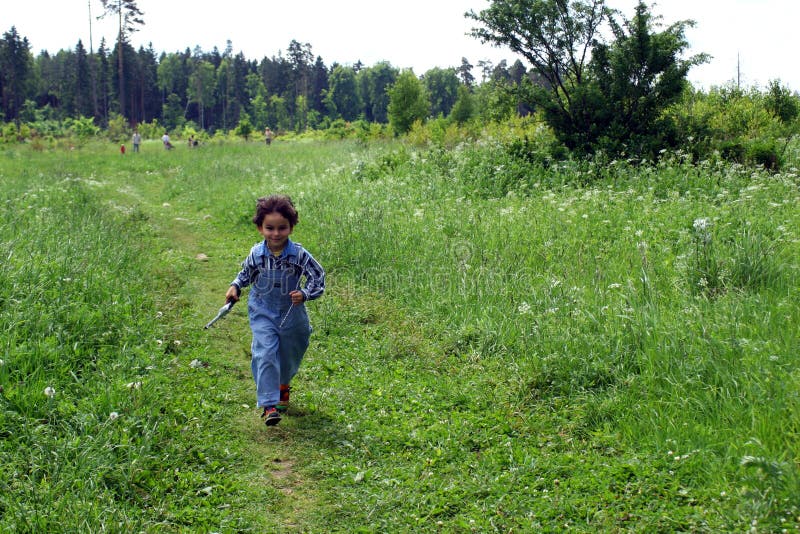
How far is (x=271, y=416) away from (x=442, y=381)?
1.51 metres

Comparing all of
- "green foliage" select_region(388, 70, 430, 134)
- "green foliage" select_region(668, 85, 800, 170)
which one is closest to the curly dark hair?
"green foliage" select_region(668, 85, 800, 170)

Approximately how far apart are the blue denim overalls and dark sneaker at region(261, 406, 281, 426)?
0.92 ft

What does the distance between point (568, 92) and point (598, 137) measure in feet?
4.10

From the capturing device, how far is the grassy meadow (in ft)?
11.0

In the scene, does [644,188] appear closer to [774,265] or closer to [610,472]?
[774,265]

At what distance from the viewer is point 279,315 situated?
15.8 ft

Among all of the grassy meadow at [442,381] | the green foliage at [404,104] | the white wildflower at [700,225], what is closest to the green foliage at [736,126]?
the grassy meadow at [442,381]

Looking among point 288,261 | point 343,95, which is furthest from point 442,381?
point 343,95

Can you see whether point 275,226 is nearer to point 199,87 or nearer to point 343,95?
point 199,87

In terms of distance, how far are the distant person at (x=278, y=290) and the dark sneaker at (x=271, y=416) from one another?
10 centimetres

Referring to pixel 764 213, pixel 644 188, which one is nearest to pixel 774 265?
pixel 764 213

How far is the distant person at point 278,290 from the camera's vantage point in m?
4.69

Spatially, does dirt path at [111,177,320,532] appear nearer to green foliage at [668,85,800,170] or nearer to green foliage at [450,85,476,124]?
green foliage at [668,85,800,170]

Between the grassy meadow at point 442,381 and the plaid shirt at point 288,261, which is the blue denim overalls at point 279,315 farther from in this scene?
the grassy meadow at point 442,381
